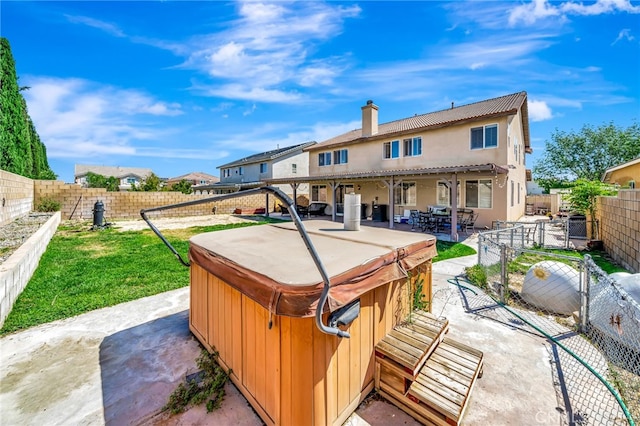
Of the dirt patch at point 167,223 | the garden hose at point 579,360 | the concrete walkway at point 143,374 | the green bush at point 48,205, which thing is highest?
the green bush at point 48,205

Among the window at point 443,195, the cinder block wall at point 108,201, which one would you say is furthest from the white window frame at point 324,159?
the window at point 443,195

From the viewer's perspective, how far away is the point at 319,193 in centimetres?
2094

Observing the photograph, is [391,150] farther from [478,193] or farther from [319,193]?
[319,193]

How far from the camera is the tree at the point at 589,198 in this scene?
370 inches

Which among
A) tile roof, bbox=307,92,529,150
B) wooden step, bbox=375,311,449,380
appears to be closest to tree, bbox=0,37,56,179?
tile roof, bbox=307,92,529,150

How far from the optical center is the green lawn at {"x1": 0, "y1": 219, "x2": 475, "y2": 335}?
13.0ft

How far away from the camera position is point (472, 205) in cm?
1280

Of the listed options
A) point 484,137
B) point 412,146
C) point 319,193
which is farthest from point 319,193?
point 484,137

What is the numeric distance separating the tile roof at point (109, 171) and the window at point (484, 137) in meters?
65.2

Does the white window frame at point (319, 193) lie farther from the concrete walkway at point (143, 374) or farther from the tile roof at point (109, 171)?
the tile roof at point (109, 171)

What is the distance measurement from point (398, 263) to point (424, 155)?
1317cm

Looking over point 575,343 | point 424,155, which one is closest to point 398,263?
point 575,343

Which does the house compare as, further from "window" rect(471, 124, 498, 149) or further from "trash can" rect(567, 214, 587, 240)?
"trash can" rect(567, 214, 587, 240)

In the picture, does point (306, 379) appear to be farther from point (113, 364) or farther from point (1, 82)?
point (1, 82)
